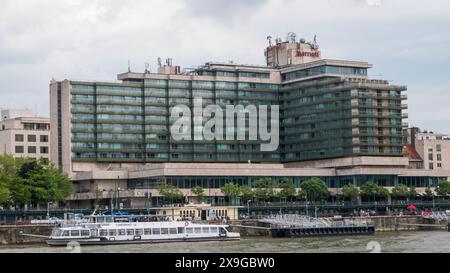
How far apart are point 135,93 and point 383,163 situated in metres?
55.0

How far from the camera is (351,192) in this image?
17712 cm

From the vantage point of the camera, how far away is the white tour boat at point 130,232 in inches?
4077

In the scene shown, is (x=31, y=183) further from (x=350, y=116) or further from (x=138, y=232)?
(x=350, y=116)

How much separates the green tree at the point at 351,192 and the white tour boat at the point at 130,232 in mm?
68005

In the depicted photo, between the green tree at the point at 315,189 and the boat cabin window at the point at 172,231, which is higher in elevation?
the green tree at the point at 315,189

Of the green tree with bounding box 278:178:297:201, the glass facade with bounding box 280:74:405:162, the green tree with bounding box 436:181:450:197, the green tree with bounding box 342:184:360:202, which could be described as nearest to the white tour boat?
the green tree with bounding box 278:178:297:201

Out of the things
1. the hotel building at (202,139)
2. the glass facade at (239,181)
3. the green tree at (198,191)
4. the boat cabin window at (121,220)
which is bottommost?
the boat cabin window at (121,220)

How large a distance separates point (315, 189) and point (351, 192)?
835 centimetres

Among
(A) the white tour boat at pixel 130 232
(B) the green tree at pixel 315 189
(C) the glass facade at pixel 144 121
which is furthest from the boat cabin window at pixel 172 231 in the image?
(C) the glass facade at pixel 144 121

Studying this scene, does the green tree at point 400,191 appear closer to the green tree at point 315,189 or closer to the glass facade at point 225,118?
the glass facade at point 225,118

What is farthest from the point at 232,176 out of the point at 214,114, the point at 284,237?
the point at 284,237

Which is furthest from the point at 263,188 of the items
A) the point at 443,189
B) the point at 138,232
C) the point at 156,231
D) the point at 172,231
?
the point at 138,232
